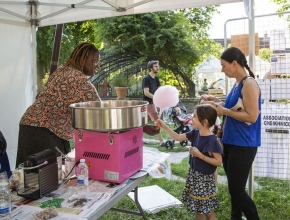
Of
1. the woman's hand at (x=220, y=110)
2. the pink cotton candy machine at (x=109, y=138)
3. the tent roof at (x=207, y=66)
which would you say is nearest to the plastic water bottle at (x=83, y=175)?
the pink cotton candy machine at (x=109, y=138)

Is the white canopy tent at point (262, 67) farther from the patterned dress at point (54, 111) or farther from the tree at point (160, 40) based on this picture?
the tree at point (160, 40)

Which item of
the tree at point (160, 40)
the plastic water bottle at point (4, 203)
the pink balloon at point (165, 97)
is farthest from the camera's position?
the tree at point (160, 40)

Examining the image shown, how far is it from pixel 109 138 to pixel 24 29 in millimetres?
2599

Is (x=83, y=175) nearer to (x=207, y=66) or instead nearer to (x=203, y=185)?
(x=203, y=185)

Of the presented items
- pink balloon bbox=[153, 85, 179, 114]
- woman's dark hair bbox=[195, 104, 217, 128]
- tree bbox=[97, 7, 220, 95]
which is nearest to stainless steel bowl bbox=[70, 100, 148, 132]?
woman's dark hair bbox=[195, 104, 217, 128]

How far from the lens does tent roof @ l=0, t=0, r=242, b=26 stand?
9.66 ft

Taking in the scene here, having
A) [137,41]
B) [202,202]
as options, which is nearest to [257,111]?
[202,202]

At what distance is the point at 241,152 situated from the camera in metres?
2.16

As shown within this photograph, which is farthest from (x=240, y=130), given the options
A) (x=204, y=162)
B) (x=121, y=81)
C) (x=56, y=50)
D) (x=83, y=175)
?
(x=121, y=81)

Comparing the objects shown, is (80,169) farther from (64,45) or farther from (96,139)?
(64,45)

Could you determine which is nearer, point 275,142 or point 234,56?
point 234,56

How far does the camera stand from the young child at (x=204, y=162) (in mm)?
2123

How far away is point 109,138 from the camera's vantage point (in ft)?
5.07

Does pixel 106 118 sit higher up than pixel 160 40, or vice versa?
pixel 160 40
